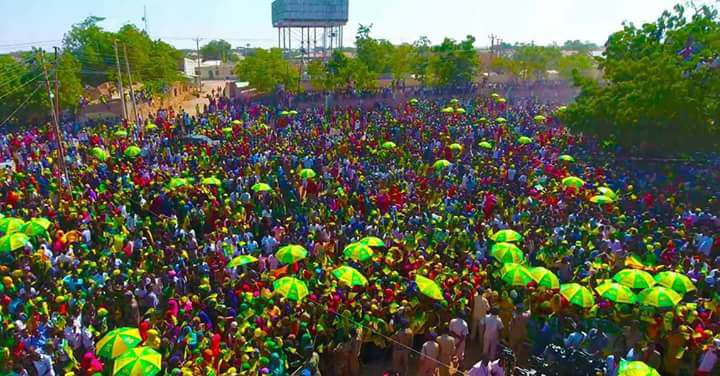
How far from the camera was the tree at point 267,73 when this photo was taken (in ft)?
116

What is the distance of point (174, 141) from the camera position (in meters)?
19.2

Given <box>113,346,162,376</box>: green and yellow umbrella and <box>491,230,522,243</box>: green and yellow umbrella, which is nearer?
<box>113,346,162,376</box>: green and yellow umbrella

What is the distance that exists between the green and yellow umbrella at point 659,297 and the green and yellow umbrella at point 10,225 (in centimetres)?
1047

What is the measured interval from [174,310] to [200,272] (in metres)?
1.47

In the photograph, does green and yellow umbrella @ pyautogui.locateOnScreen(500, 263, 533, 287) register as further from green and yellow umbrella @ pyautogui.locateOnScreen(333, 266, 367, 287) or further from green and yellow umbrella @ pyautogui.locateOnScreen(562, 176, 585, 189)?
green and yellow umbrella @ pyautogui.locateOnScreen(562, 176, 585, 189)

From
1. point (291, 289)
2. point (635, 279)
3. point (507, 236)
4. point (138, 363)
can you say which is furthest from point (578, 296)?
point (138, 363)

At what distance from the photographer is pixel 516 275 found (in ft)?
26.9

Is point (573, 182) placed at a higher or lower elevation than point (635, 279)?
higher

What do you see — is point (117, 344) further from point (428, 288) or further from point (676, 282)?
point (676, 282)

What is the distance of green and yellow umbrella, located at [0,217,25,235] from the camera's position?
386 inches

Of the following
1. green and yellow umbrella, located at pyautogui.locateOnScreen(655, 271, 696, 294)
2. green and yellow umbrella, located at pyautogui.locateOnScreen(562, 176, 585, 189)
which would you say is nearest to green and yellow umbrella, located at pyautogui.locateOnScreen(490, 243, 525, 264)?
green and yellow umbrella, located at pyautogui.locateOnScreen(655, 271, 696, 294)

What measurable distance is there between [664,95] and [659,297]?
40.9 feet

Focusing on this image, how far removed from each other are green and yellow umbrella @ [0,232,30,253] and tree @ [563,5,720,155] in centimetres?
1783

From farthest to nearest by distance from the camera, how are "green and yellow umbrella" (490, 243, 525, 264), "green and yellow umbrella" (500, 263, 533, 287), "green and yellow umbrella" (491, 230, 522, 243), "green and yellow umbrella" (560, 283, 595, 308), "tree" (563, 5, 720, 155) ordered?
"tree" (563, 5, 720, 155) → "green and yellow umbrella" (491, 230, 522, 243) → "green and yellow umbrella" (490, 243, 525, 264) → "green and yellow umbrella" (500, 263, 533, 287) → "green and yellow umbrella" (560, 283, 595, 308)
